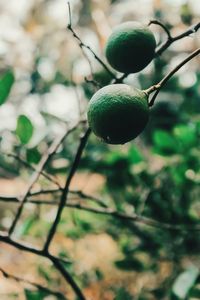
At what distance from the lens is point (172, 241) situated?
70.2 inches

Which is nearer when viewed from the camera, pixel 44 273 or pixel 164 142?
pixel 164 142

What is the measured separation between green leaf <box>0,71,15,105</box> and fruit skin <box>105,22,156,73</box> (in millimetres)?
364

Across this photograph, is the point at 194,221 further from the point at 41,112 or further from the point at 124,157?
the point at 41,112

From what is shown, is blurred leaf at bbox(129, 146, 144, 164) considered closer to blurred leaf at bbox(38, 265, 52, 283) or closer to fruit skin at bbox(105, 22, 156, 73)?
blurred leaf at bbox(38, 265, 52, 283)

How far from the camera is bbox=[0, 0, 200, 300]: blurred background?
1.50 metres

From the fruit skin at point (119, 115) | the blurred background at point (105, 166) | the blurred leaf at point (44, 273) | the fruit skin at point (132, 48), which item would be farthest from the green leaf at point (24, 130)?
the blurred leaf at point (44, 273)

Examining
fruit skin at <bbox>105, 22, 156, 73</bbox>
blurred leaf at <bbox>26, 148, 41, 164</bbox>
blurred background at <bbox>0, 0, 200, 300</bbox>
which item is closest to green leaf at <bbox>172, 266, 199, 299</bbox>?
blurred background at <bbox>0, 0, 200, 300</bbox>

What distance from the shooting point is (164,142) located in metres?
1.55

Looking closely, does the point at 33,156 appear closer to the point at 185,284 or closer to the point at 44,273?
the point at 185,284

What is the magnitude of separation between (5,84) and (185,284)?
0.83 meters

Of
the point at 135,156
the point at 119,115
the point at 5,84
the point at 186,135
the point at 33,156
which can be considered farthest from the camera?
the point at 135,156

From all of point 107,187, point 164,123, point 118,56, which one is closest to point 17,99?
point 164,123

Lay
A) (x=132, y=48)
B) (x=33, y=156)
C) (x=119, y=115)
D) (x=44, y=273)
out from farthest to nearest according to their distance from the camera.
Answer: (x=44, y=273)
(x=33, y=156)
(x=132, y=48)
(x=119, y=115)

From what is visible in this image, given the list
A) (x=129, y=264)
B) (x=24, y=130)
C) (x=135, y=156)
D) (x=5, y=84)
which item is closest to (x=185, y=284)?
(x=129, y=264)
